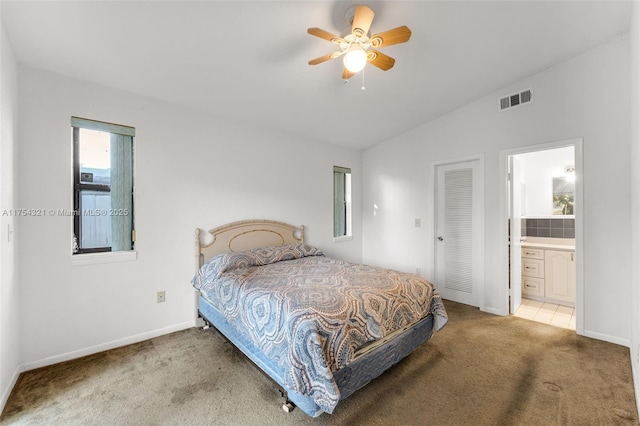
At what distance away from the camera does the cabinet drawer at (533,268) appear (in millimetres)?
3937

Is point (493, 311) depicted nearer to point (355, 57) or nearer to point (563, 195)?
point (563, 195)

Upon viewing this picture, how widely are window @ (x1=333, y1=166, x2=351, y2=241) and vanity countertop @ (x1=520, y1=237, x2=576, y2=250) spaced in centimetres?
272

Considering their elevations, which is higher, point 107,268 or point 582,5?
point 582,5

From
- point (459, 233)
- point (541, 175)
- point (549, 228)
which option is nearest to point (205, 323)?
point (459, 233)

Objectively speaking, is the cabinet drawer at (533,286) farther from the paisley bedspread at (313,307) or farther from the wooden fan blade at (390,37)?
the wooden fan blade at (390,37)

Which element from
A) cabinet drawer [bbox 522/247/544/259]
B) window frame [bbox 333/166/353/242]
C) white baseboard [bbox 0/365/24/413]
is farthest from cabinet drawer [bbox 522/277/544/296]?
white baseboard [bbox 0/365/24/413]

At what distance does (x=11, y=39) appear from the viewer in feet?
6.55

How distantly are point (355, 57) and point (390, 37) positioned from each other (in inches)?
10.4

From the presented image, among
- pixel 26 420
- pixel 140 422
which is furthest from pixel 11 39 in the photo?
pixel 140 422

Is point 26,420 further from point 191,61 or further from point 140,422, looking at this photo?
point 191,61

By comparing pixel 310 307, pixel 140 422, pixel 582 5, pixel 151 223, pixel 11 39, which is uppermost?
pixel 582 5

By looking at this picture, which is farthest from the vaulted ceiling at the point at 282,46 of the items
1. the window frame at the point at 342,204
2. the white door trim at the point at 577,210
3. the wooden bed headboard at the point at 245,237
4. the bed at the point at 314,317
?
the bed at the point at 314,317

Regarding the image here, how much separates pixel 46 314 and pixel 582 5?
201 inches

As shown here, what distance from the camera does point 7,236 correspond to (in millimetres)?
1962
